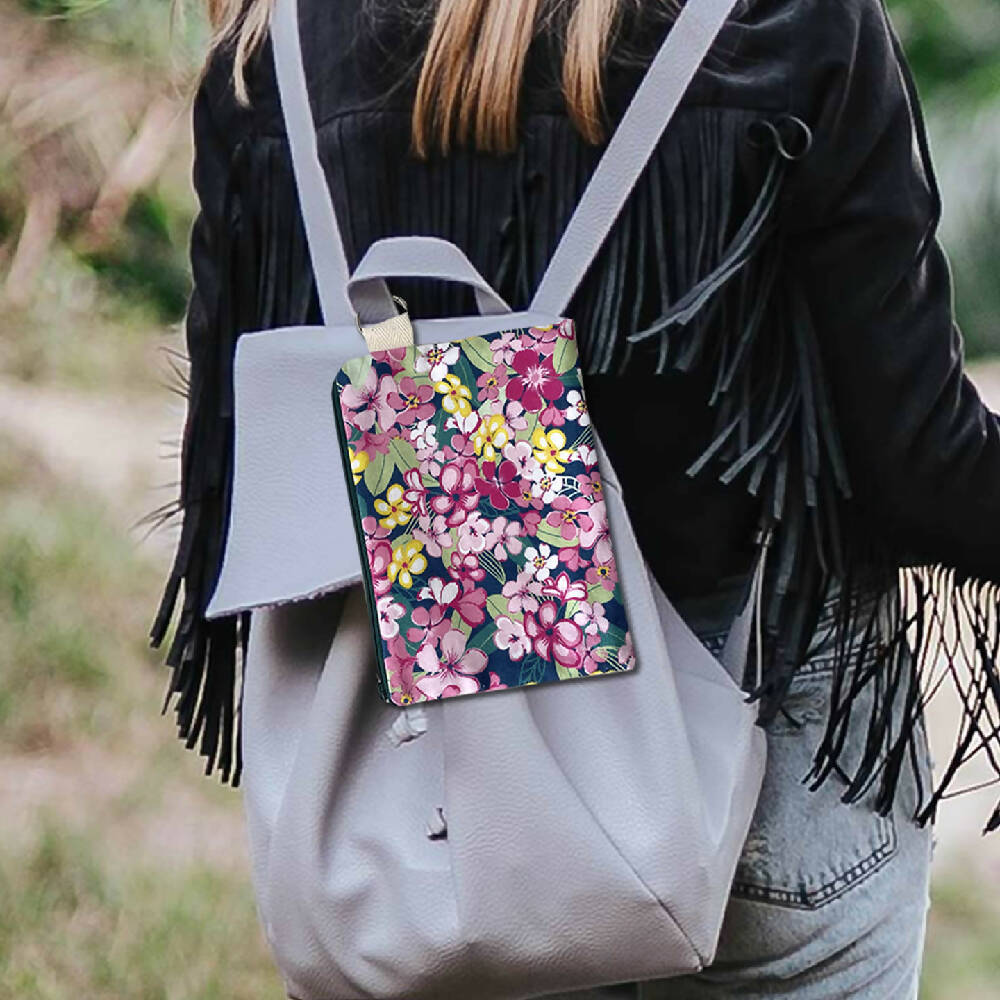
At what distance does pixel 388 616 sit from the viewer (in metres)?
0.98

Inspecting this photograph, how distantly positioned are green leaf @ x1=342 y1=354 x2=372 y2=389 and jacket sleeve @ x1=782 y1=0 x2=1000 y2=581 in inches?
8.8

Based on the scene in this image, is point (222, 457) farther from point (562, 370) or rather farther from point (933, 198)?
point (933, 198)

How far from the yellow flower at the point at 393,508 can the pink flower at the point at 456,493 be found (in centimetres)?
1

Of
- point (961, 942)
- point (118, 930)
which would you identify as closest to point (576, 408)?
point (118, 930)

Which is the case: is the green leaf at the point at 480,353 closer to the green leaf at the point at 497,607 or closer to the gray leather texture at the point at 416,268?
the gray leather texture at the point at 416,268

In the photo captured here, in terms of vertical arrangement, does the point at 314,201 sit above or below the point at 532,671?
above

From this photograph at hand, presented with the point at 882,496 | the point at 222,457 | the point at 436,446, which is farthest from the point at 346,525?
the point at 882,496

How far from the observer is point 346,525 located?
99 cm

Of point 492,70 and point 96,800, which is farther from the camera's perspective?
point 96,800

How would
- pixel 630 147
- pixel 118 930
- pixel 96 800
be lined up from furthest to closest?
pixel 96 800 < pixel 118 930 < pixel 630 147

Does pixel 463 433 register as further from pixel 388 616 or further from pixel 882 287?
pixel 882 287

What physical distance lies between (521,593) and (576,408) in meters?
0.10

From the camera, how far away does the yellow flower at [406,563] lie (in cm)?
98

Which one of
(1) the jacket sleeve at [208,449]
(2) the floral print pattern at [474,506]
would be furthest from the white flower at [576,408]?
(1) the jacket sleeve at [208,449]
